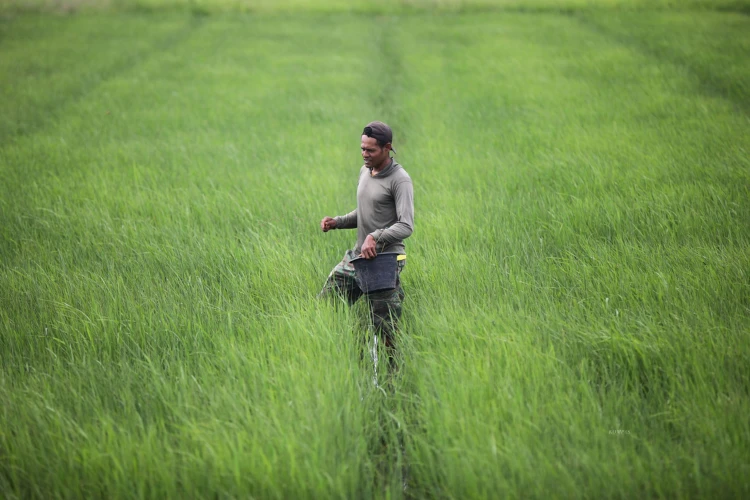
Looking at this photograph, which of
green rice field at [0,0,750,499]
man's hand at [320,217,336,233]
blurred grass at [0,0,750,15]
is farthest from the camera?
blurred grass at [0,0,750,15]

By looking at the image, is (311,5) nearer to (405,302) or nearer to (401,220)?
Result: (405,302)

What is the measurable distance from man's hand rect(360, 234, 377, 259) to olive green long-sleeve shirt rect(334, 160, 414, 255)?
53mm

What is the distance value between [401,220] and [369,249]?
0.21m

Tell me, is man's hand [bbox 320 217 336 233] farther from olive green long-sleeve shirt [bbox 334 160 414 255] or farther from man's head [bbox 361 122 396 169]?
man's head [bbox 361 122 396 169]

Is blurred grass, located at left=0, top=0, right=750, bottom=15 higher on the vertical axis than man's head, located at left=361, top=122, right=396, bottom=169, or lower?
higher

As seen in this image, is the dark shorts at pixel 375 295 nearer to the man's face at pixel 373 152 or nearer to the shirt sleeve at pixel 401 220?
the shirt sleeve at pixel 401 220

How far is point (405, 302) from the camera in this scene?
3.16 meters

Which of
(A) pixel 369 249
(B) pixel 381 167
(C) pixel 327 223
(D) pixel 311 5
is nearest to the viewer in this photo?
(A) pixel 369 249

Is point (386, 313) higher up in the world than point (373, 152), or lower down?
lower down

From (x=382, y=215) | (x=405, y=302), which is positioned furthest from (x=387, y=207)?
(x=405, y=302)

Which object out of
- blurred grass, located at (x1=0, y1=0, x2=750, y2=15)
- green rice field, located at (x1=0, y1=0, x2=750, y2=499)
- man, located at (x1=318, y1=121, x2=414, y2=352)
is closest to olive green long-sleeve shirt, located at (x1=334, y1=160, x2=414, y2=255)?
man, located at (x1=318, y1=121, x2=414, y2=352)

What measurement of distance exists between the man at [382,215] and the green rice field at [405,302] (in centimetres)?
15

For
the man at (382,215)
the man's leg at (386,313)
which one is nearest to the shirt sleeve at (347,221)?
the man at (382,215)

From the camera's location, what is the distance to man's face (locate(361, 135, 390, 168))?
2672 millimetres
